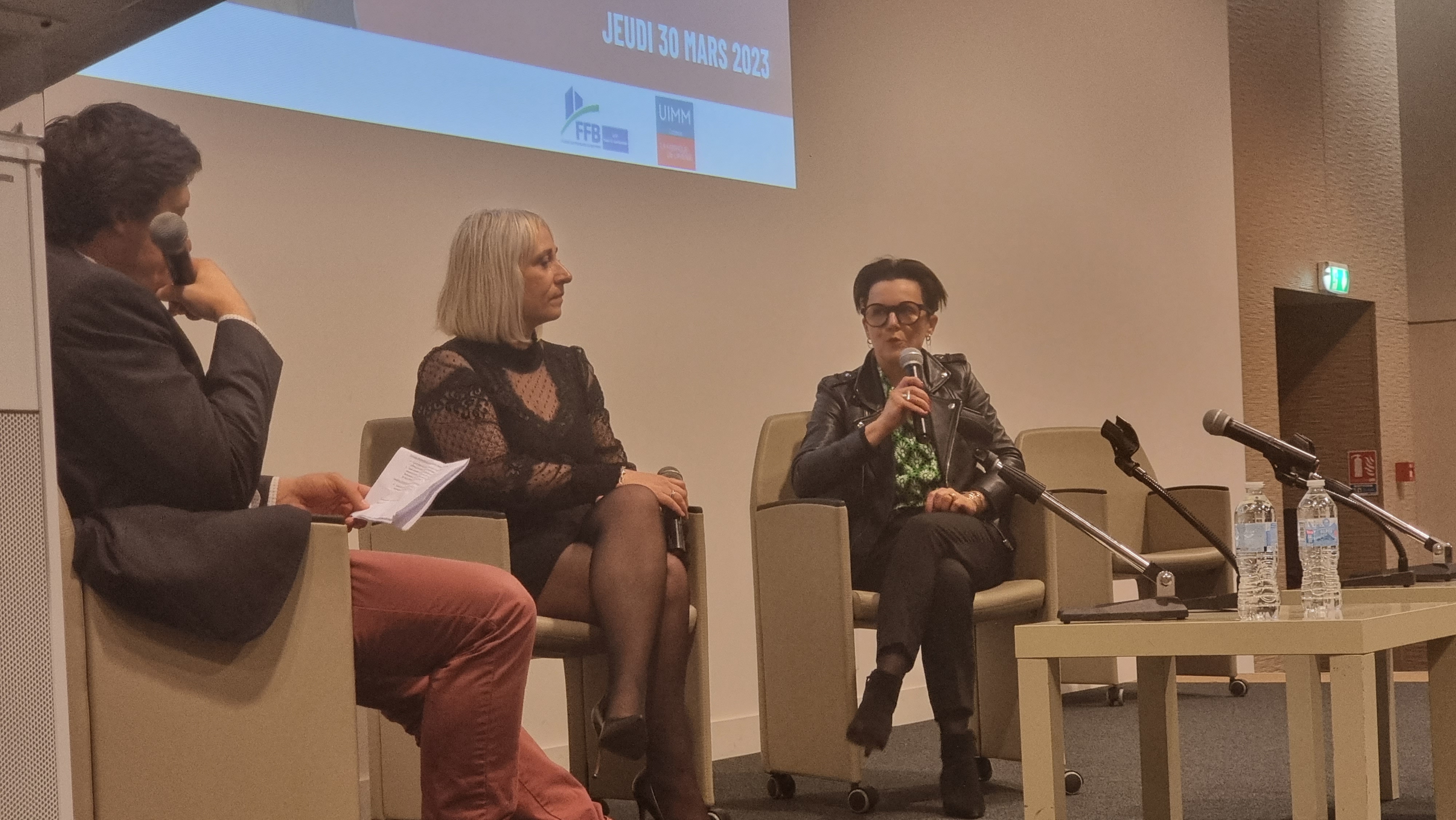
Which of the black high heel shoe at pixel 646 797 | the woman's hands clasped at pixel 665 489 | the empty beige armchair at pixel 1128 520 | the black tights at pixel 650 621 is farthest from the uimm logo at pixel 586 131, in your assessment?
the black high heel shoe at pixel 646 797

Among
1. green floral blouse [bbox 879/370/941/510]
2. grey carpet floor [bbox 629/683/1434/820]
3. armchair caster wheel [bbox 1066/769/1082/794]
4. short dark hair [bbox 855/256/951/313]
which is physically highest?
short dark hair [bbox 855/256/951/313]

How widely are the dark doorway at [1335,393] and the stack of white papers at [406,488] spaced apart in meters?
5.90

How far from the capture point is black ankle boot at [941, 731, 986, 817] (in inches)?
107

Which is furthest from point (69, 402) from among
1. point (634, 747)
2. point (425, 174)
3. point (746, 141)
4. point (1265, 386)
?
point (1265, 386)

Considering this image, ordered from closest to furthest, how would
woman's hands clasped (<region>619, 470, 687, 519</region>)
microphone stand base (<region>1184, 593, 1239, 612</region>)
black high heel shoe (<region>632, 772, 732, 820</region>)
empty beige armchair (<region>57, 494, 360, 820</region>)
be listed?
empty beige armchair (<region>57, 494, 360, 820</region>) < microphone stand base (<region>1184, 593, 1239, 612</region>) < black high heel shoe (<region>632, 772, 732, 820</region>) < woman's hands clasped (<region>619, 470, 687, 519</region>)

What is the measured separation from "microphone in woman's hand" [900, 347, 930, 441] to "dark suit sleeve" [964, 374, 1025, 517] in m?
0.18

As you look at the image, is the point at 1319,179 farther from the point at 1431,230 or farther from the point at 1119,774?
the point at 1119,774

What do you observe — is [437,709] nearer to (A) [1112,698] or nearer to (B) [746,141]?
(B) [746,141]

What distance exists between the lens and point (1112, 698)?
15.1 ft

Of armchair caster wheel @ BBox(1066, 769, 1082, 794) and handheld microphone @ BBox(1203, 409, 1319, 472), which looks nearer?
handheld microphone @ BBox(1203, 409, 1319, 472)

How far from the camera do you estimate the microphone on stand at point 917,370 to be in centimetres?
299

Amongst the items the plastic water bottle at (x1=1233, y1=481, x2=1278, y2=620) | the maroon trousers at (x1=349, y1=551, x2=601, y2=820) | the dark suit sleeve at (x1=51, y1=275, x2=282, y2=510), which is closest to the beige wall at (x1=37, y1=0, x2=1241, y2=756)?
the maroon trousers at (x1=349, y1=551, x2=601, y2=820)

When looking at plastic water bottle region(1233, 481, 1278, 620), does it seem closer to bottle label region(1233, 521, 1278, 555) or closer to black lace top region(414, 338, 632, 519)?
bottle label region(1233, 521, 1278, 555)

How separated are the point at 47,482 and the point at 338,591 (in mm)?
430
